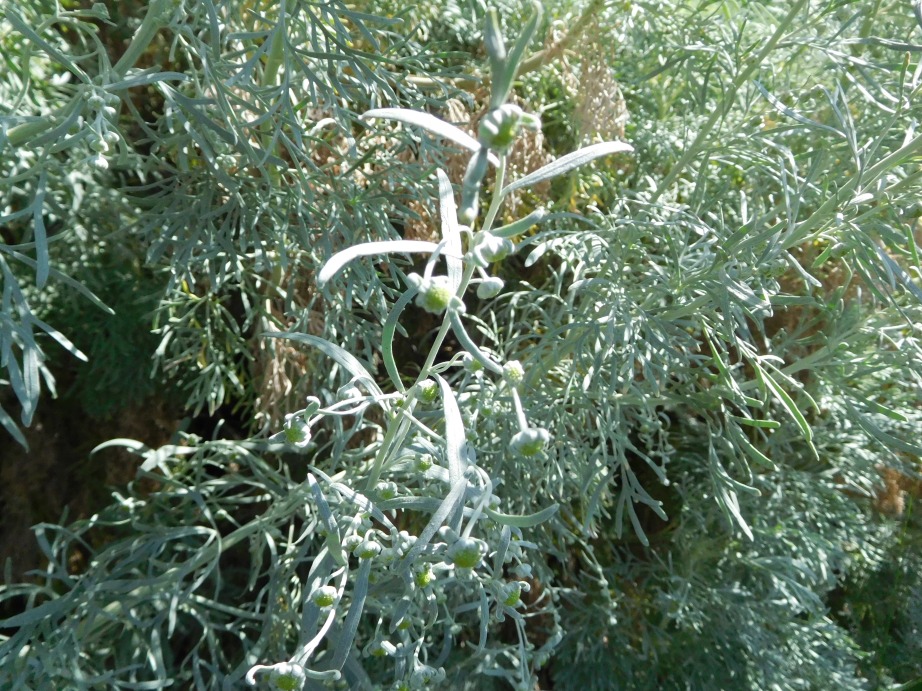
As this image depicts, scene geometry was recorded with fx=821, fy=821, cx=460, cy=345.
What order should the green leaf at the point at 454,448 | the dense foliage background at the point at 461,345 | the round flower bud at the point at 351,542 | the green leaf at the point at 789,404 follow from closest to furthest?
1. the green leaf at the point at 454,448
2. the round flower bud at the point at 351,542
3. the green leaf at the point at 789,404
4. the dense foliage background at the point at 461,345

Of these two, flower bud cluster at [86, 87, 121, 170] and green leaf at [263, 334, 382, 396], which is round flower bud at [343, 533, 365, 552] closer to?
green leaf at [263, 334, 382, 396]

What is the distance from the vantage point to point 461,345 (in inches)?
28.7

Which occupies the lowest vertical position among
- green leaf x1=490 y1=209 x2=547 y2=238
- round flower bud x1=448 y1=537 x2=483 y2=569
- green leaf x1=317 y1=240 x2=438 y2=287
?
round flower bud x1=448 y1=537 x2=483 y2=569

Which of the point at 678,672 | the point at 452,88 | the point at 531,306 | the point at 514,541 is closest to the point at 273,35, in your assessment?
the point at 452,88

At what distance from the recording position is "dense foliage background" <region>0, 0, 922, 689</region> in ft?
2.76

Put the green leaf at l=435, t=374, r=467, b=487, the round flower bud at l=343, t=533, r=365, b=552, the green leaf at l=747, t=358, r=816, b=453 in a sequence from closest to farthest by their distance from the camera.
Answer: the green leaf at l=435, t=374, r=467, b=487
the round flower bud at l=343, t=533, r=365, b=552
the green leaf at l=747, t=358, r=816, b=453

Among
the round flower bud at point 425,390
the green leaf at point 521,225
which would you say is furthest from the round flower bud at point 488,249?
the round flower bud at point 425,390

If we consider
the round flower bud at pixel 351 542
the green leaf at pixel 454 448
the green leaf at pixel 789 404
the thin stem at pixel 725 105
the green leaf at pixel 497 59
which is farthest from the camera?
the thin stem at pixel 725 105

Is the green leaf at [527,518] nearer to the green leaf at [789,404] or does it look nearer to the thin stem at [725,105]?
the green leaf at [789,404]

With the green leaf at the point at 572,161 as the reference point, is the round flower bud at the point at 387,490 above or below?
below

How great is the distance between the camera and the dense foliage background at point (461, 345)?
2.76ft

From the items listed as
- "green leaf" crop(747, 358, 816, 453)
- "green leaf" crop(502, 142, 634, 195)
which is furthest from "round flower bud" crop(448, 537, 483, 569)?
"green leaf" crop(747, 358, 816, 453)

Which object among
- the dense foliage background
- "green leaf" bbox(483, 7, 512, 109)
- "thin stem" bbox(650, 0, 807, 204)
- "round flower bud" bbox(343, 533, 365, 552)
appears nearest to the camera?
"green leaf" bbox(483, 7, 512, 109)

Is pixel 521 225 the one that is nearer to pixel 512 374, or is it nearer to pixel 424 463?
pixel 512 374
